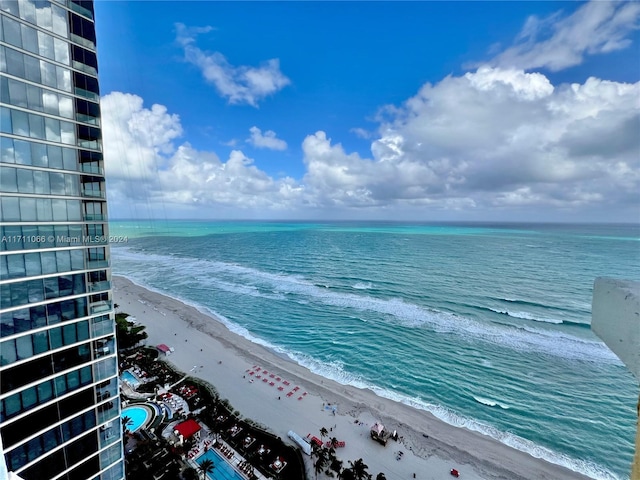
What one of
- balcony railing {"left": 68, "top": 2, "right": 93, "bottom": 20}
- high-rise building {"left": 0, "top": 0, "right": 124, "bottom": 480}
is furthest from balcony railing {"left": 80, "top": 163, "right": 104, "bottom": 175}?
balcony railing {"left": 68, "top": 2, "right": 93, "bottom": 20}

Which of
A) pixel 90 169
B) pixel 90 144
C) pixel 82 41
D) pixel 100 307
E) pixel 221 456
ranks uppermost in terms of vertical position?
pixel 82 41

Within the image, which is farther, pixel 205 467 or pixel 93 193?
pixel 205 467

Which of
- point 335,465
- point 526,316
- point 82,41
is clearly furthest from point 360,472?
point 526,316

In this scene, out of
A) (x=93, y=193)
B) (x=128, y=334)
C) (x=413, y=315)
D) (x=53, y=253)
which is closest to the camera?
(x=53, y=253)

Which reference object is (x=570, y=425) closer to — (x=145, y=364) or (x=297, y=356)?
(x=297, y=356)

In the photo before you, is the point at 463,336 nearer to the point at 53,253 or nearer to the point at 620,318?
the point at 53,253

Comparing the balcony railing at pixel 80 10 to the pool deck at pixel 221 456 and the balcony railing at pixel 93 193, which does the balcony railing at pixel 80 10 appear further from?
the pool deck at pixel 221 456
